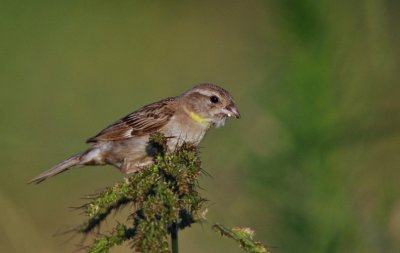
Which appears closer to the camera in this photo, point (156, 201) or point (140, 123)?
point (156, 201)

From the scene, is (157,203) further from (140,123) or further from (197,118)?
(140,123)

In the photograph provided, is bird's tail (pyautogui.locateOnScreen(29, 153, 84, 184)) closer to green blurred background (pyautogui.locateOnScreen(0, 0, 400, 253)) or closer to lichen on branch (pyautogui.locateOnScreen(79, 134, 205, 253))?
green blurred background (pyautogui.locateOnScreen(0, 0, 400, 253))

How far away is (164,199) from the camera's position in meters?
2.84

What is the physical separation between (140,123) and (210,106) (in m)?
0.48

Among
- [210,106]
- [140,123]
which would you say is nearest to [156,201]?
[210,106]

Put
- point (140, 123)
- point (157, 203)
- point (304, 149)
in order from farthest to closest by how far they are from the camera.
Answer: point (140, 123)
point (304, 149)
point (157, 203)

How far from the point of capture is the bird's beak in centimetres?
630

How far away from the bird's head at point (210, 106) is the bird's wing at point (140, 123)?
18cm

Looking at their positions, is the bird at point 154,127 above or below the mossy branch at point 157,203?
above

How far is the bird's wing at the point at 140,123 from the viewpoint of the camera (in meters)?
6.57

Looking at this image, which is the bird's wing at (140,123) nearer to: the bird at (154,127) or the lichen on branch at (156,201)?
the bird at (154,127)

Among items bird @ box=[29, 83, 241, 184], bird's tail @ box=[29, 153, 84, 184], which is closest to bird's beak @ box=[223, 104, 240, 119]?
bird @ box=[29, 83, 241, 184]

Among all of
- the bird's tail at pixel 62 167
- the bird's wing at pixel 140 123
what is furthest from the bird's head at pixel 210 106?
the bird's tail at pixel 62 167

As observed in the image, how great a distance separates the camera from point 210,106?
21.2 ft
